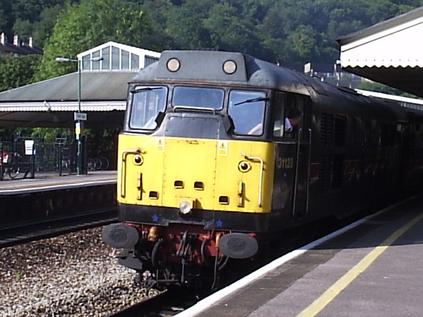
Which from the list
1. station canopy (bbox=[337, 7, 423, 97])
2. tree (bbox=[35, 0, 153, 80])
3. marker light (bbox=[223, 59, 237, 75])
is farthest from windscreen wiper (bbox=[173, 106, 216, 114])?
tree (bbox=[35, 0, 153, 80])

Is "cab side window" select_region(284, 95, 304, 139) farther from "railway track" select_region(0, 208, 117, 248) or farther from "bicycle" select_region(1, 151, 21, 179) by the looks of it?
"bicycle" select_region(1, 151, 21, 179)

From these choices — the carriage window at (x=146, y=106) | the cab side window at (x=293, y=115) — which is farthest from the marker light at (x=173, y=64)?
the cab side window at (x=293, y=115)

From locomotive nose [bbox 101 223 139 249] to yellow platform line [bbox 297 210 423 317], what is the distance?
295cm

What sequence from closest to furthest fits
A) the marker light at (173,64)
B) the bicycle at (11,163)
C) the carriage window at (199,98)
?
1. the carriage window at (199,98)
2. the marker light at (173,64)
3. the bicycle at (11,163)

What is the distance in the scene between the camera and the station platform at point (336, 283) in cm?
845

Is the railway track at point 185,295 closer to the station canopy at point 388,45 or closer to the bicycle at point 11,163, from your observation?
the station canopy at point 388,45

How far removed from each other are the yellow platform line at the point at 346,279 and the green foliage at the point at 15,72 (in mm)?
83087

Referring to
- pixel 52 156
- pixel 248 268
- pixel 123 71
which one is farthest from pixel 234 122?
pixel 123 71

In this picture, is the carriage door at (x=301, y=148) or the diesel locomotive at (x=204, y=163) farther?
the carriage door at (x=301, y=148)

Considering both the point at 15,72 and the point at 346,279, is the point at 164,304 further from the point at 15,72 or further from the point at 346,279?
the point at 15,72

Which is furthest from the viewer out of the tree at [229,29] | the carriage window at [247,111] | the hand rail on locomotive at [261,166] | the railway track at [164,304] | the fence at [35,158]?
the tree at [229,29]

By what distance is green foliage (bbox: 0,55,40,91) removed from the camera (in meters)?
93.5

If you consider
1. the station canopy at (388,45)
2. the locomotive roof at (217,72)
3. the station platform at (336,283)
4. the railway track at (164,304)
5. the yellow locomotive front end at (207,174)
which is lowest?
the railway track at (164,304)

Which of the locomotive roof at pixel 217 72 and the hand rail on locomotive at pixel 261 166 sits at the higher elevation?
the locomotive roof at pixel 217 72
